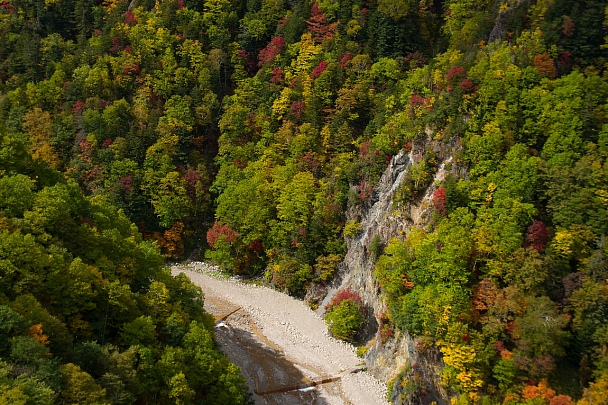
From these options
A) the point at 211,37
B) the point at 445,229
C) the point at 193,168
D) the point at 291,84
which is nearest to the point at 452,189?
the point at 445,229

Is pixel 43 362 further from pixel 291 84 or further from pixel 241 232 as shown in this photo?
pixel 291 84

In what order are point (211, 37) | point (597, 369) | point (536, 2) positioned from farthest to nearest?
1. point (211, 37)
2. point (536, 2)
3. point (597, 369)

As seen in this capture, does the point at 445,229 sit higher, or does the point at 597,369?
the point at 445,229

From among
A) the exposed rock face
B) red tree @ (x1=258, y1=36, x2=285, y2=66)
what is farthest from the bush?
red tree @ (x1=258, y1=36, x2=285, y2=66)

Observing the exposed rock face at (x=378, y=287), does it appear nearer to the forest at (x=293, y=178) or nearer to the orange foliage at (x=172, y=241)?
the forest at (x=293, y=178)

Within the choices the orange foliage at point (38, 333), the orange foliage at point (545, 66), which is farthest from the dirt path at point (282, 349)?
the orange foliage at point (545, 66)

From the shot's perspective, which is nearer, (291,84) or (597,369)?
(597,369)

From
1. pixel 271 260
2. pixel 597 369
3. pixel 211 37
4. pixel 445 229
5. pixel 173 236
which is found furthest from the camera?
pixel 211 37
